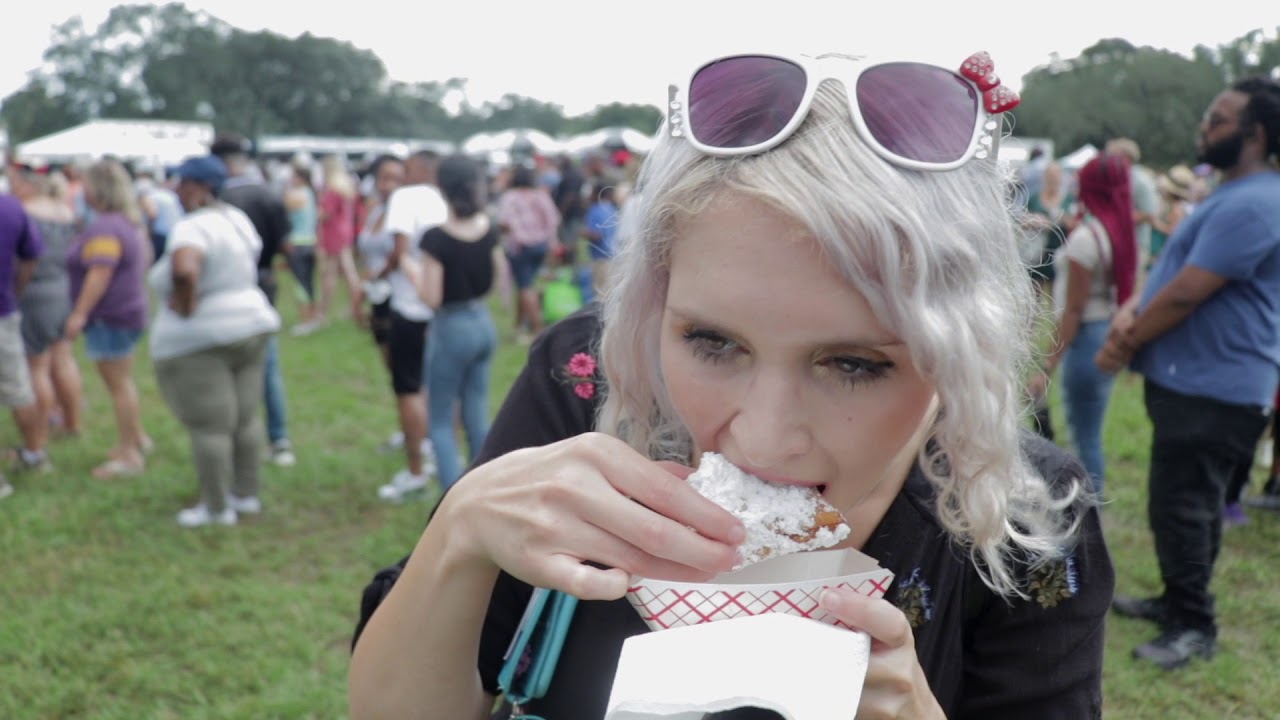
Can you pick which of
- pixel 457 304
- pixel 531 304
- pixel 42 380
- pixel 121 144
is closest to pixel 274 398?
pixel 42 380

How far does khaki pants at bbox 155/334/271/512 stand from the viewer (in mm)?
5582

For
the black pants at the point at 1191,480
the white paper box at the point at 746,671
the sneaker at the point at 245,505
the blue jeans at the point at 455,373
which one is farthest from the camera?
the sneaker at the point at 245,505

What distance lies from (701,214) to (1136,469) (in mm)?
6728

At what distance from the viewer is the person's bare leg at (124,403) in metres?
6.77

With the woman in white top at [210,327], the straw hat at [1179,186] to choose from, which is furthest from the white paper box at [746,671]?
the straw hat at [1179,186]

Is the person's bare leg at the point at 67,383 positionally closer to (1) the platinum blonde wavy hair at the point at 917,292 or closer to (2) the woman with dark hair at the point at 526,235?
(2) the woman with dark hair at the point at 526,235

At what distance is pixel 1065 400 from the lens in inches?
212

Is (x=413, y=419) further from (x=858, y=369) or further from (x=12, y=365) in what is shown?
(x=858, y=369)

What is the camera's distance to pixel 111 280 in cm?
653

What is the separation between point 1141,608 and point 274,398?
588cm

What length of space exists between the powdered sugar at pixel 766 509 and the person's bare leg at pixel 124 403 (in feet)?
22.0

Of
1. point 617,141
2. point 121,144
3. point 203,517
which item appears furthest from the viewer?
point 617,141

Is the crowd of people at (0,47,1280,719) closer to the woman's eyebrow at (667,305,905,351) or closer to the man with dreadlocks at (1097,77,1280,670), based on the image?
the woman's eyebrow at (667,305,905,351)

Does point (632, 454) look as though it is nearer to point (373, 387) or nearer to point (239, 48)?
point (373, 387)
